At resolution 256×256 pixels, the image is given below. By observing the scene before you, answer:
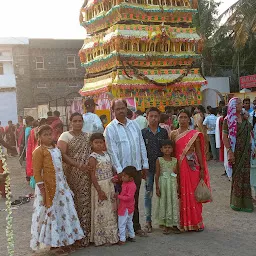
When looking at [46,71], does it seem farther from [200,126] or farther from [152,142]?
[152,142]

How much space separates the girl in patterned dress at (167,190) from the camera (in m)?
5.38

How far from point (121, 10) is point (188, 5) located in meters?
3.92

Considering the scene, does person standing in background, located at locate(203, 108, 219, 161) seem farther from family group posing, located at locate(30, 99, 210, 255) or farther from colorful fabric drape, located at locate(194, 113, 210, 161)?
family group posing, located at locate(30, 99, 210, 255)

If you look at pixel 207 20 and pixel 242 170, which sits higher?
pixel 207 20

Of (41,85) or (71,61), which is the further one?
(71,61)

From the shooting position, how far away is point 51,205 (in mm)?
4684

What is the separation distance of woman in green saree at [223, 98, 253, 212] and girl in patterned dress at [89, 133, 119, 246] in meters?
2.35

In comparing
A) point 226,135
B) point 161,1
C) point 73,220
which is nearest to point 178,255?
point 73,220

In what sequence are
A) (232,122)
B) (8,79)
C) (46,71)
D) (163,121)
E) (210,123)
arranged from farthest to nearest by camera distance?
(46,71) < (8,79) < (210,123) < (163,121) < (232,122)

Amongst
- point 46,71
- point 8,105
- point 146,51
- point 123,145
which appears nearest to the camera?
point 123,145

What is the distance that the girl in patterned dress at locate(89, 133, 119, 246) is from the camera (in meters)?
4.95

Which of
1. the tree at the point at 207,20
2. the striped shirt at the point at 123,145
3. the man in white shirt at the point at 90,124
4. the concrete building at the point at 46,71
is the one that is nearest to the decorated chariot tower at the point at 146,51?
the tree at the point at 207,20

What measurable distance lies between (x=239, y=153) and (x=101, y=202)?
2.65m

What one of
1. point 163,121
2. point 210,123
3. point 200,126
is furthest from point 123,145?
point 200,126
